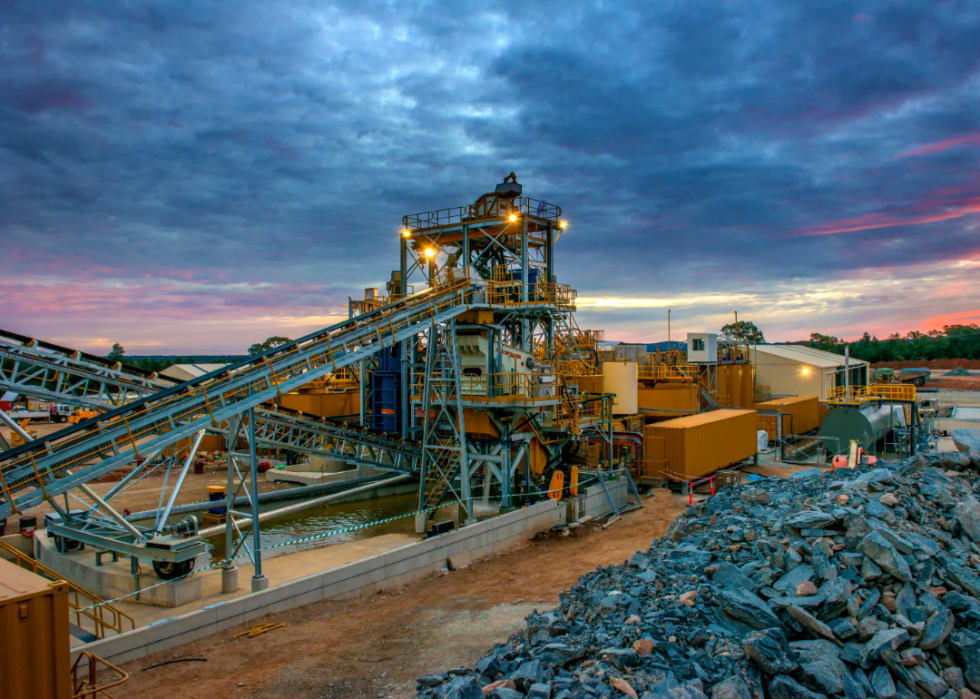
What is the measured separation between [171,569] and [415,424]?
43.5 ft

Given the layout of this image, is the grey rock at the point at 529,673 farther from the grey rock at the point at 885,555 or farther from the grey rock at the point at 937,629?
the grey rock at the point at 885,555

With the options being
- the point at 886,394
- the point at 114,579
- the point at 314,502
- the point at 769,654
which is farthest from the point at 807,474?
the point at 886,394

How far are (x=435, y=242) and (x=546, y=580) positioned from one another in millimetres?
14715

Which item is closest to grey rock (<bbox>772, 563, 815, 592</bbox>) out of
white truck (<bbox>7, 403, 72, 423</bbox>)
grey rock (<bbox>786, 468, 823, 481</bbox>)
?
grey rock (<bbox>786, 468, 823, 481</bbox>)

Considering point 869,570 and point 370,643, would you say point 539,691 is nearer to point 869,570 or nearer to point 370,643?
point 869,570

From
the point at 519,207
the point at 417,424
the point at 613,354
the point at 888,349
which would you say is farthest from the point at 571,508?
the point at 888,349

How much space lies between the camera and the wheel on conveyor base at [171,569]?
495 inches

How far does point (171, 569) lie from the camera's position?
12.6 metres

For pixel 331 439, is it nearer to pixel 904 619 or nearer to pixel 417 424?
pixel 417 424

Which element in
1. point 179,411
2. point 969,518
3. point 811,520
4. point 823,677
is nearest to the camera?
point 823,677

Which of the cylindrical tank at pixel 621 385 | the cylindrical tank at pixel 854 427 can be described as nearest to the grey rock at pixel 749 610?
the cylindrical tank at pixel 621 385

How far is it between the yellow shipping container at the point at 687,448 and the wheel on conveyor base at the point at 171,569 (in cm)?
1856

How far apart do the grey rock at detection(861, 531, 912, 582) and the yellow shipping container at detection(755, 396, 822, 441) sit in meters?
29.7

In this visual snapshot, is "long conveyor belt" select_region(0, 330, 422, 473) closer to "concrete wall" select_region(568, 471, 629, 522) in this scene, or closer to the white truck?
"concrete wall" select_region(568, 471, 629, 522)
